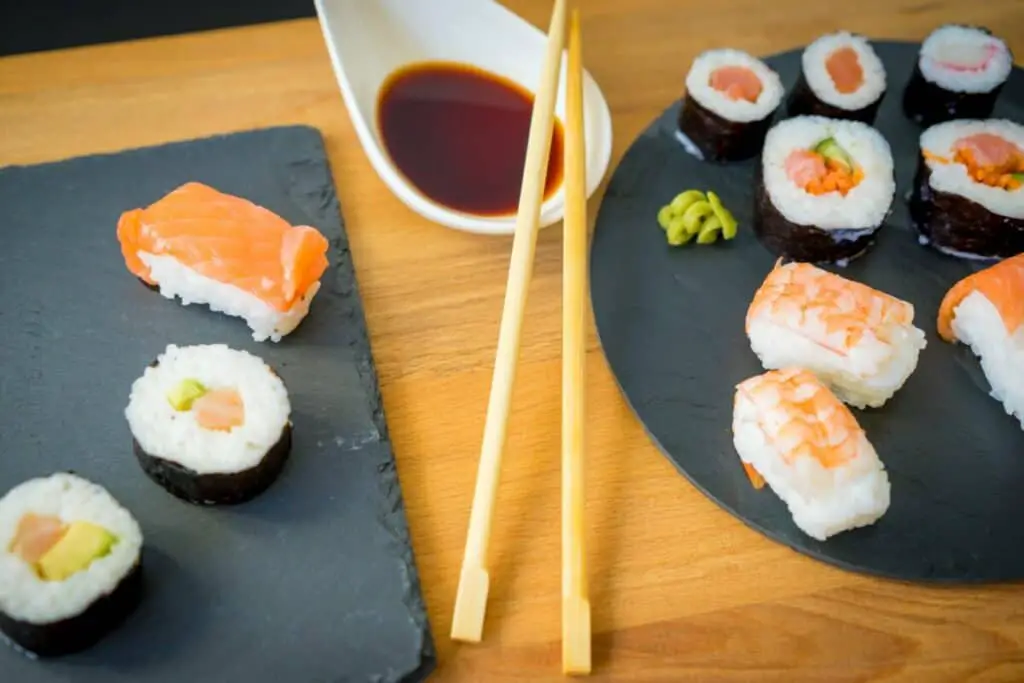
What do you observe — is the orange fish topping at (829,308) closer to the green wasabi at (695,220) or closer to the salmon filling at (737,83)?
the green wasabi at (695,220)

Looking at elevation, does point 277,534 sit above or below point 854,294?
below

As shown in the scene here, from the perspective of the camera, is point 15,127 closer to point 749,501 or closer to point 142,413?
point 142,413

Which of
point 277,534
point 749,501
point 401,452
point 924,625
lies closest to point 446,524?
point 401,452

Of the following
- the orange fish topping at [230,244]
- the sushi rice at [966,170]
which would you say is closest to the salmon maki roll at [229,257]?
the orange fish topping at [230,244]

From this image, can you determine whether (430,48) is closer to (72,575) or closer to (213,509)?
(213,509)

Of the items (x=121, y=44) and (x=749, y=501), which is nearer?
(x=749, y=501)

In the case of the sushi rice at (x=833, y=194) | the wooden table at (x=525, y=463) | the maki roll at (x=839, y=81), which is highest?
the maki roll at (x=839, y=81)

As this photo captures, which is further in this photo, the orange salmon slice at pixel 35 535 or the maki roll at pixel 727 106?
the maki roll at pixel 727 106

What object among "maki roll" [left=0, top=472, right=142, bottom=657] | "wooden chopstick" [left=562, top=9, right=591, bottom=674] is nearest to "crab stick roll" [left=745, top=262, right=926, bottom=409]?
"wooden chopstick" [left=562, top=9, right=591, bottom=674]
